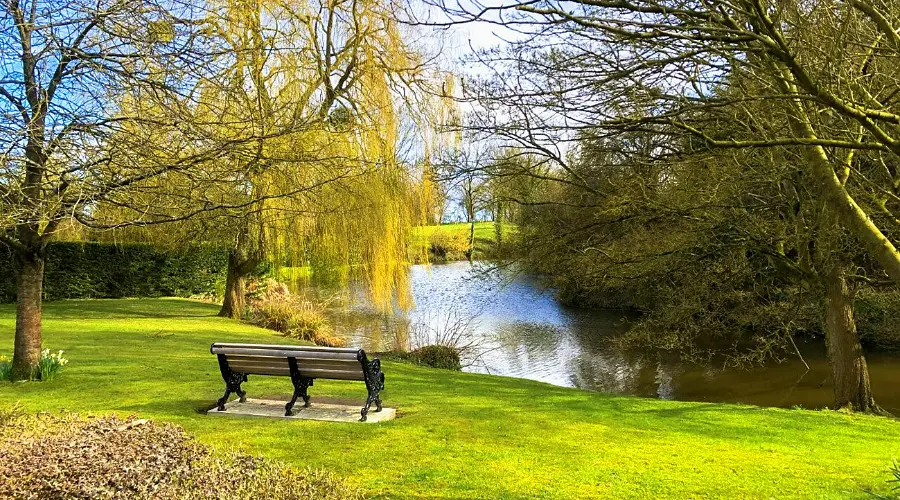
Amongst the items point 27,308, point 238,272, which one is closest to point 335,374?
point 27,308

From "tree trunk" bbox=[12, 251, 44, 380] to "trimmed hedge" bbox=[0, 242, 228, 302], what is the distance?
36.5ft

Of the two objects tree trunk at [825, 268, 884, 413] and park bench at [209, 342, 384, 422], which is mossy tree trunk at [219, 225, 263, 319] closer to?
park bench at [209, 342, 384, 422]

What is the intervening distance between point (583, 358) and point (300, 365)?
10.1 m

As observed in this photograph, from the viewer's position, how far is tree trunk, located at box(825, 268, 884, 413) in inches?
343

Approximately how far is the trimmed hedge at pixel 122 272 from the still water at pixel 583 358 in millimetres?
6621

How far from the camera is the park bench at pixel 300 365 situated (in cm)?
522

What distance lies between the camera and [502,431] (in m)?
5.32

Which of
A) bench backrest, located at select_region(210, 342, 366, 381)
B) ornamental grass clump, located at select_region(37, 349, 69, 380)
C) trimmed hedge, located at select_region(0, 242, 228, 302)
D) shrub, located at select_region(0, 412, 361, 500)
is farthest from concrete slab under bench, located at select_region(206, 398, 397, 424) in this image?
trimmed hedge, located at select_region(0, 242, 228, 302)

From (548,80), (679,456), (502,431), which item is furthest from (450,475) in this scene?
(548,80)

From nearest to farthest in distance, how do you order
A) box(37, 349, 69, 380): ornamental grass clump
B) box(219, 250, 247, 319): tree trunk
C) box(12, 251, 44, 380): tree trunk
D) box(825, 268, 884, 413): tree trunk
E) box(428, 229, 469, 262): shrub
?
box(12, 251, 44, 380): tree trunk → box(37, 349, 69, 380): ornamental grass clump → box(825, 268, 884, 413): tree trunk → box(219, 250, 247, 319): tree trunk → box(428, 229, 469, 262): shrub

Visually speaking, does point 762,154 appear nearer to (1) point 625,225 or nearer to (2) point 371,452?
(1) point 625,225

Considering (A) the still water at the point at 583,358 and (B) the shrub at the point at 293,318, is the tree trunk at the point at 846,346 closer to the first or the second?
(A) the still water at the point at 583,358

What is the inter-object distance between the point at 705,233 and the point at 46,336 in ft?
35.8

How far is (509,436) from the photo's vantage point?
5.14 m
